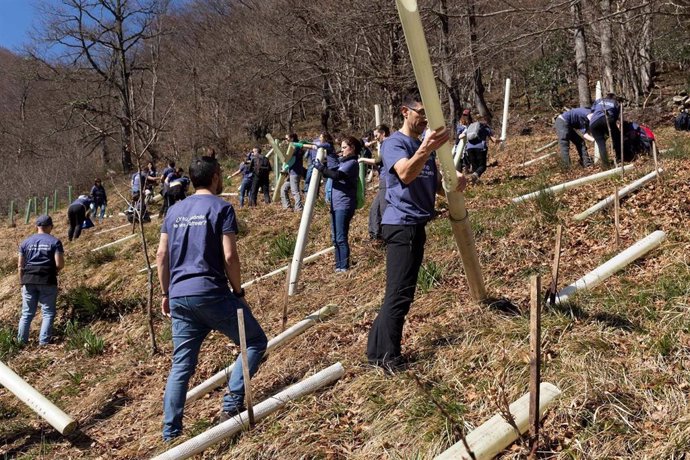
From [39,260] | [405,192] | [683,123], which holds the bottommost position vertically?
[683,123]

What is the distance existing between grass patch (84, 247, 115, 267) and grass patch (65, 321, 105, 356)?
3.52 m

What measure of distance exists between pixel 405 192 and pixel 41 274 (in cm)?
573

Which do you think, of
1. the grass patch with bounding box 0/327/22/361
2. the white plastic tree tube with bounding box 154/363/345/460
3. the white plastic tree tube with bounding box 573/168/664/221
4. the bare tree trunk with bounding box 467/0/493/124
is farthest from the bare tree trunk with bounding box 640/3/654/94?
the grass patch with bounding box 0/327/22/361

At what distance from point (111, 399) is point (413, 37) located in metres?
4.51

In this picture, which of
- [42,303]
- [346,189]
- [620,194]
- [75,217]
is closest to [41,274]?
[42,303]

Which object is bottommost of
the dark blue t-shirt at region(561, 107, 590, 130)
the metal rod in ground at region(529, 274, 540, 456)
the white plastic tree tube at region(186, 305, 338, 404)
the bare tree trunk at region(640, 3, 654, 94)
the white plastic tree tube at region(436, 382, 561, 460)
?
the white plastic tree tube at region(186, 305, 338, 404)

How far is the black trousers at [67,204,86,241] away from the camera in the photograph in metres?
14.9

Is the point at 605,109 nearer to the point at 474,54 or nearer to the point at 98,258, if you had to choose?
the point at 474,54

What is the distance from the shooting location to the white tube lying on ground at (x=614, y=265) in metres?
4.41

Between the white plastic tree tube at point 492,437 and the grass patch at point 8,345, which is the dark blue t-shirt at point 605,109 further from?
the grass patch at point 8,345

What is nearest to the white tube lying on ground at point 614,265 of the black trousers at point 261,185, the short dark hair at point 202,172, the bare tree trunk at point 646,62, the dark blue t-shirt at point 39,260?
the short dark hair at point 202,172

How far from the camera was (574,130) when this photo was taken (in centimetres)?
955

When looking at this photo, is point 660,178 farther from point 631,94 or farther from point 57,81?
point 57,81

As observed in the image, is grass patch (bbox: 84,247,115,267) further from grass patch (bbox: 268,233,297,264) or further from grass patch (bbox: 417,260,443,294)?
grass patch (bbox: 417,260,443,294)
